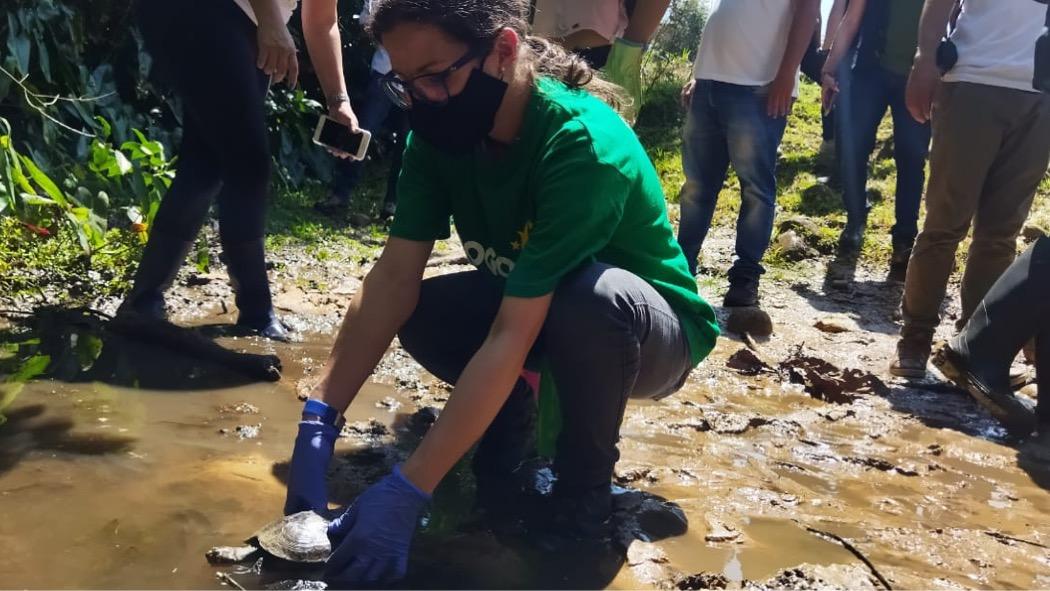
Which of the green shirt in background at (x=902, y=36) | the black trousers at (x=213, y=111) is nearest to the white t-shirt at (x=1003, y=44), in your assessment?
the green shirt in background at (x=902, y=36)

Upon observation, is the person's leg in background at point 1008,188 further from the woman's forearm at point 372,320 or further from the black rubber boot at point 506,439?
the woman's forearm at point 372,320

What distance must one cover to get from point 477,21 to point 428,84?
0.49ft

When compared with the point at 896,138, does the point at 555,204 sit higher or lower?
lower

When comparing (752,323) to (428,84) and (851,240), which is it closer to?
(851,240)

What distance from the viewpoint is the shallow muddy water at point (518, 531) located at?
188 cm

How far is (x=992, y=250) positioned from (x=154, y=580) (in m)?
2.81

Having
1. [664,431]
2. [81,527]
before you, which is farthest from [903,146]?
[81,527]

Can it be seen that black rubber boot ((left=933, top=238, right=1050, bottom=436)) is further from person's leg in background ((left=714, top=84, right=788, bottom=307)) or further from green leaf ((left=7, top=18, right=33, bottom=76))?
green leaf ((left=7, top=18, right=33, bottom=76))

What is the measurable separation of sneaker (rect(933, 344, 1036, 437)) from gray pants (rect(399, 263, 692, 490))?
120cm

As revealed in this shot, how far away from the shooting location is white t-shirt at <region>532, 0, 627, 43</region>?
11.1 ft

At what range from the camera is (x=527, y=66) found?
1.99 m

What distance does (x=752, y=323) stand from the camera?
3.89 meters

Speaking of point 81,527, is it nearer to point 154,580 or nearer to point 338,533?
point 154,580

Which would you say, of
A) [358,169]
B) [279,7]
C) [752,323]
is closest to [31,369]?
[279,7]
